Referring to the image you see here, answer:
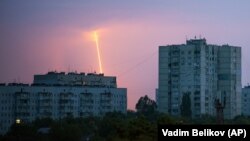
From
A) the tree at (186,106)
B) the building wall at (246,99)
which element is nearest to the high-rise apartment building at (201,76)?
the tree at (186,106)

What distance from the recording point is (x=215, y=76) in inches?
2665

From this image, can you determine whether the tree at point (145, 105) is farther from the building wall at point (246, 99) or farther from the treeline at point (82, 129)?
the building wall at point (246, 99)

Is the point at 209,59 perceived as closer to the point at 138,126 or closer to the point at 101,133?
the point at 101,133

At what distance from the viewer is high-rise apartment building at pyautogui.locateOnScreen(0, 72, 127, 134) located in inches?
2360

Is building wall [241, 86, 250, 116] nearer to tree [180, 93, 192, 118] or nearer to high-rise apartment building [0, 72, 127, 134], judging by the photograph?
high-rise apartment building [0, 72, 127, 134]

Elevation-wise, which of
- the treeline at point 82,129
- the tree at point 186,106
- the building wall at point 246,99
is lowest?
the treeline at point 82,129

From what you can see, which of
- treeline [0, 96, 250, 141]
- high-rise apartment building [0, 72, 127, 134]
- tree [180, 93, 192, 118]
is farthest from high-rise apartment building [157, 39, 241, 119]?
treeline [0, 96, 250, 141]

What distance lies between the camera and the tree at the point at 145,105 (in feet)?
225

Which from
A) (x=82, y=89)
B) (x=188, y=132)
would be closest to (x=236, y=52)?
(x=82, y=89)

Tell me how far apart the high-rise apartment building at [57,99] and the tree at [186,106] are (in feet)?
21.0

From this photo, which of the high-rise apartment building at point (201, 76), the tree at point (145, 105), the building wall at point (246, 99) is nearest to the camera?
the high-rise apartment building at point (201, 76)

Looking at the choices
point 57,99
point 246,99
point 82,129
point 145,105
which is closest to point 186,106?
point 145,105

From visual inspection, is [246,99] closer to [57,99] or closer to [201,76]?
[201,76]

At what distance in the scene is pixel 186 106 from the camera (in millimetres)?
63094
